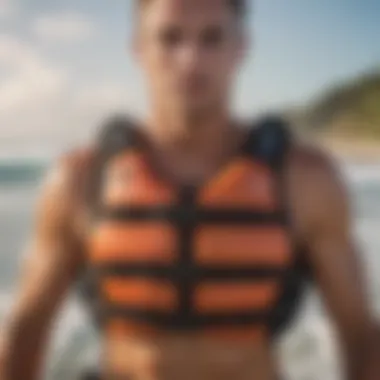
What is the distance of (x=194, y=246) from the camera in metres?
0.65

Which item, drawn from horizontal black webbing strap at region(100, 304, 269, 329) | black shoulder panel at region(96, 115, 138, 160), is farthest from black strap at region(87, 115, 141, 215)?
horizontal black webbing strap at region(100, 304, 269, 329)

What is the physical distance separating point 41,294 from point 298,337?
0.25m

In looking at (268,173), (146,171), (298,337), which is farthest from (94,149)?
(298,337)

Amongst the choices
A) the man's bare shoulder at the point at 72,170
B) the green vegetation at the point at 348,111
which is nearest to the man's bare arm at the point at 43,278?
the man's bare shoulder at the point at 72,170

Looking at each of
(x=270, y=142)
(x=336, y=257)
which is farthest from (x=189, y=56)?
(x=336, y=257)

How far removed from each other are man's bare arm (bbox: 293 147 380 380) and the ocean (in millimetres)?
18

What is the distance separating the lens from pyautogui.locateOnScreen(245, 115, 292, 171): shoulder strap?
67 cm

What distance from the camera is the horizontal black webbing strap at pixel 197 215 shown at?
649 mm

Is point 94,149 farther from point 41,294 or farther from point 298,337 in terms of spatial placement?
point 298,337

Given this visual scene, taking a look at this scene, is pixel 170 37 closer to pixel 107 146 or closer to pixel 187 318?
pixel 107 146

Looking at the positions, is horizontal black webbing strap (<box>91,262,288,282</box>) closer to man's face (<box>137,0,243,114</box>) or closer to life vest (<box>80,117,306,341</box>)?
life vest (<box>80,117,306,341</box>)

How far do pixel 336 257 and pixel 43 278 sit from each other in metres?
0.28

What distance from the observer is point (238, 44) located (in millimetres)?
687

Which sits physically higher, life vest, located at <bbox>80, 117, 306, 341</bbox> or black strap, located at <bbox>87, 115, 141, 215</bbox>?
black strap, located at <bbox>87, 115, 141, 215</bbox>
